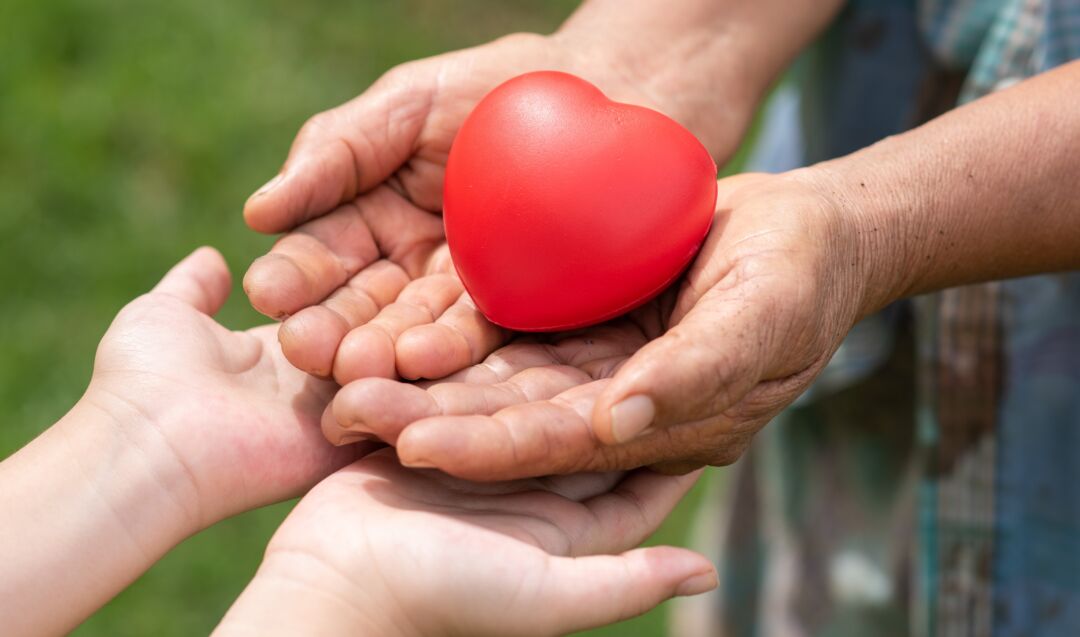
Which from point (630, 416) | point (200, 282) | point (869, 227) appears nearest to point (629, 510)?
point (630, 416)

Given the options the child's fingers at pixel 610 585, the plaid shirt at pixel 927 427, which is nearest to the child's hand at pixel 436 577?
the child's fingers at pixel 610 585

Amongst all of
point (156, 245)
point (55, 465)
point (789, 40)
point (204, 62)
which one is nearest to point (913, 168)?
point (789, 40)

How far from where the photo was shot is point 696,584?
190 cm

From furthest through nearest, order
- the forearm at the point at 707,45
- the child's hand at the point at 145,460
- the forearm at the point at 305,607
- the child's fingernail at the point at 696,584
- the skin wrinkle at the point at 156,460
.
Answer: the forearm at the point at 707,45, the skin wrinkle at the point at 156,460, the child's hand at the point at 145,460, the child's fingernail at the point at 696,584, the forearm at the point at 305,607

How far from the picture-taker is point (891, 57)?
2.87 metres

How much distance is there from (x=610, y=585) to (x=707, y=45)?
1.54 meters

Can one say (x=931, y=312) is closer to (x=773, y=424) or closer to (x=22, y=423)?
(x=773, y=424)

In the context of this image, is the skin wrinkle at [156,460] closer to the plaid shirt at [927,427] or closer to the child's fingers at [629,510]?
the child's fingers at [629,510]

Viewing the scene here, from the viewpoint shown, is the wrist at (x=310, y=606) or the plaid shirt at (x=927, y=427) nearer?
the wrist at (x=310, y=606)

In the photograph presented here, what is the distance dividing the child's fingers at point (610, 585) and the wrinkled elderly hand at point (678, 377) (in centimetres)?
18

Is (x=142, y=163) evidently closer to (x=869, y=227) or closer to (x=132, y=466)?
(x=132, y=466)

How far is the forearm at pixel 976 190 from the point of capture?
86.3 inches

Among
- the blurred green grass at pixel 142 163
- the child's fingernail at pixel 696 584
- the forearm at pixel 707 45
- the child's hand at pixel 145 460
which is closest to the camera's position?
the child's fingernail at pixel 696 584

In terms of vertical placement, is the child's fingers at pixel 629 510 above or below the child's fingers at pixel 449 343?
below
